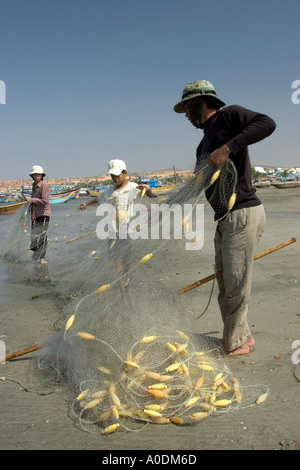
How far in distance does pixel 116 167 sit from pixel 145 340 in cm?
261

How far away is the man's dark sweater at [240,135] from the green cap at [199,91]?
0.15 metres

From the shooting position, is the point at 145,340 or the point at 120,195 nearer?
the point at 145,340

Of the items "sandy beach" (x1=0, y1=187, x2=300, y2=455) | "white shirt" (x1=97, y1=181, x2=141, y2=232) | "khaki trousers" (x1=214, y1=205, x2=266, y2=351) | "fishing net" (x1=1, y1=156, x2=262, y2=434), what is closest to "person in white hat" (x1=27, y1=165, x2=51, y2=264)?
"sandy beach" (x1=0, y1=187, x2=300, y2=455)

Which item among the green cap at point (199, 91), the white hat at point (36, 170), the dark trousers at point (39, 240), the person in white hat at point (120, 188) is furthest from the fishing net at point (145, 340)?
the white hat at point (36, 170)

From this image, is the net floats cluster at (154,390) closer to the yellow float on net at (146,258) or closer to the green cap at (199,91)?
the yellow float on net at (146,258)

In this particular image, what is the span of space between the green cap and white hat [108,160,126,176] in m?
1.64

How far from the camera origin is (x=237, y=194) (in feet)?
10.2

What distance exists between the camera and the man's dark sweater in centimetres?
291

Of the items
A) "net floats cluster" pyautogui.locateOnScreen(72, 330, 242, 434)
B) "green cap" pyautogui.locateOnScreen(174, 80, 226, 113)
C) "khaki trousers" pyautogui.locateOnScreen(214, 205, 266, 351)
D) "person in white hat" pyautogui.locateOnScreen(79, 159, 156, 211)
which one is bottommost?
"net floats cluster" pyautogui.locateOnScreen(72, 330, 242, 434)

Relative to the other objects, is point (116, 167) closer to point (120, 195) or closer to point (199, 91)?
point (120, 195)

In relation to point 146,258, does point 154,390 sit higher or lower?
lower

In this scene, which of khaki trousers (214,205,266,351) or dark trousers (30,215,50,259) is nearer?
khaki trousers (214,205,266,351)

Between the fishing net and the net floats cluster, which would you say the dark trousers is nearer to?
the fishing net

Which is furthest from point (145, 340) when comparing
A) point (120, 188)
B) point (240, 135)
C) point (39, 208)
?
point (39, 208)
